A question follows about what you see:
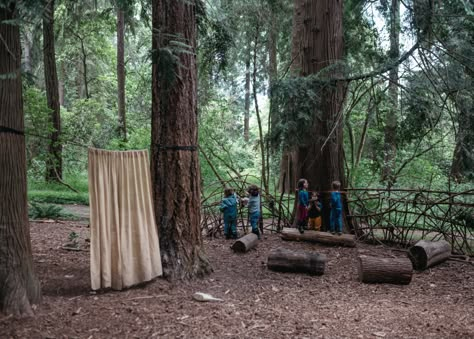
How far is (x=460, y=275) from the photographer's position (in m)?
7.27

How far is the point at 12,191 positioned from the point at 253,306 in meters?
3.01

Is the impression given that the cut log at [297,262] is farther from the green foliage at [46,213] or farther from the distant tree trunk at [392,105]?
the green foliage at [46,213]

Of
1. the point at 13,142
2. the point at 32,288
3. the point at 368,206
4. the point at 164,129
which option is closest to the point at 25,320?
the point at 32,288

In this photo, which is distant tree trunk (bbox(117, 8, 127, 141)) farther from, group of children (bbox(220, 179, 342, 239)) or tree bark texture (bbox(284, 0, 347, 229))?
tree bark texture (bbox(284, 0, 347, 229))

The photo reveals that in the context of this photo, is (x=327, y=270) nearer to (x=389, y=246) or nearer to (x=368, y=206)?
(x=389, y=246)

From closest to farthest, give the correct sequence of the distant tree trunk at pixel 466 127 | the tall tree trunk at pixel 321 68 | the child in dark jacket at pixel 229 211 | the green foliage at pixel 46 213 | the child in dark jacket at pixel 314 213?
the distant tree trunk at pixel 466 127, the child in dark jacket at pixel 229 211, the child in dark jacket at pixel 314 213, the tall tree trunk at pixel 321 68, the green foliage at pixel 46 213

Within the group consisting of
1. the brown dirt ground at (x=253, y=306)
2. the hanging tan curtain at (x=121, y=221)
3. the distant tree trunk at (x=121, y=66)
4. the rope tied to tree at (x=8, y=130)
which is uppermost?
the distant tree trunk at (x=121, y=66)

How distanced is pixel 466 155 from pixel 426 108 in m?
1.01

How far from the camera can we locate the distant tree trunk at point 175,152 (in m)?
6.06

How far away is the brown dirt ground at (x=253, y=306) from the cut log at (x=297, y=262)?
0.10 meters

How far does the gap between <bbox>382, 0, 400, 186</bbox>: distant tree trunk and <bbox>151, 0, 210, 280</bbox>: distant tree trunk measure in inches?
139

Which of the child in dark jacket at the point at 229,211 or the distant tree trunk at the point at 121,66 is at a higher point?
the distant tree trunk at the point at 121,66

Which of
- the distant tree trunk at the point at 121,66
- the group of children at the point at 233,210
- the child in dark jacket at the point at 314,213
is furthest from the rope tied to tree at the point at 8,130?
the distant tree trunk at the point at 121,66

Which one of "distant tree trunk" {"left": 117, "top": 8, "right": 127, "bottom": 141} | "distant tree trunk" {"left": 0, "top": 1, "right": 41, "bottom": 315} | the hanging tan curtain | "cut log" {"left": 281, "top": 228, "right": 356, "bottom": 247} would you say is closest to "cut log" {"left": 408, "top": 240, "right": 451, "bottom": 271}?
"cut log" {"left": 281, "top": 228, "right": 356, "bottom": 247}
